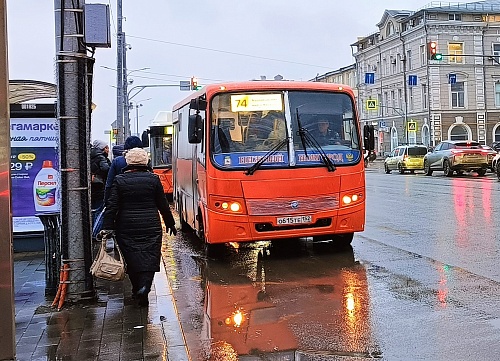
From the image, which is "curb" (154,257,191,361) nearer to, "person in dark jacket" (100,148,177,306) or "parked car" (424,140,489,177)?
"person in dark jacket" (100,148,177,306)

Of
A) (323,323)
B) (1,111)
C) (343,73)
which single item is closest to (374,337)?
(323,323)

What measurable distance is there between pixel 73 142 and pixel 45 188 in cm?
432

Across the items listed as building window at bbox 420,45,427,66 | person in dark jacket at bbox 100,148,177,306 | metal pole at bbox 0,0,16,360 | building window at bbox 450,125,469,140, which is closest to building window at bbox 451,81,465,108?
building window at bbox 450,125,469,140

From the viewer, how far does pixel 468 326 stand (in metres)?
6.19

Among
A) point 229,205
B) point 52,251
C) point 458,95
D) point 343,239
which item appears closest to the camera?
point 52,251

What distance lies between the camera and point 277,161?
10.1m

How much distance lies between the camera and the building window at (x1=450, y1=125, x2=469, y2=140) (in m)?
70.8

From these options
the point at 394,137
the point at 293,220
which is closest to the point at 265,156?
the point at 293,220

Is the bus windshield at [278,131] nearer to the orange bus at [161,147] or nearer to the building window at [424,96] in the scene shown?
the orange bus at [161,147]

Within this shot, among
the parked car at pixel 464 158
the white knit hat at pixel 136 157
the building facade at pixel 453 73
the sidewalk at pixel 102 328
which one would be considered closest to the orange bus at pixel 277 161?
the sidewalk at pixel 102 328

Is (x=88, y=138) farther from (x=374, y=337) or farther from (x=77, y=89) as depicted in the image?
(x=374, y=337)

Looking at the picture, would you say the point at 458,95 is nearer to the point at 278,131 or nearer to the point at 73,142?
the point at 278,131

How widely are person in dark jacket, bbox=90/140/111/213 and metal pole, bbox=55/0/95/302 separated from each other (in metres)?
4.52

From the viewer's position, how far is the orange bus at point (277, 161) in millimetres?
9977
